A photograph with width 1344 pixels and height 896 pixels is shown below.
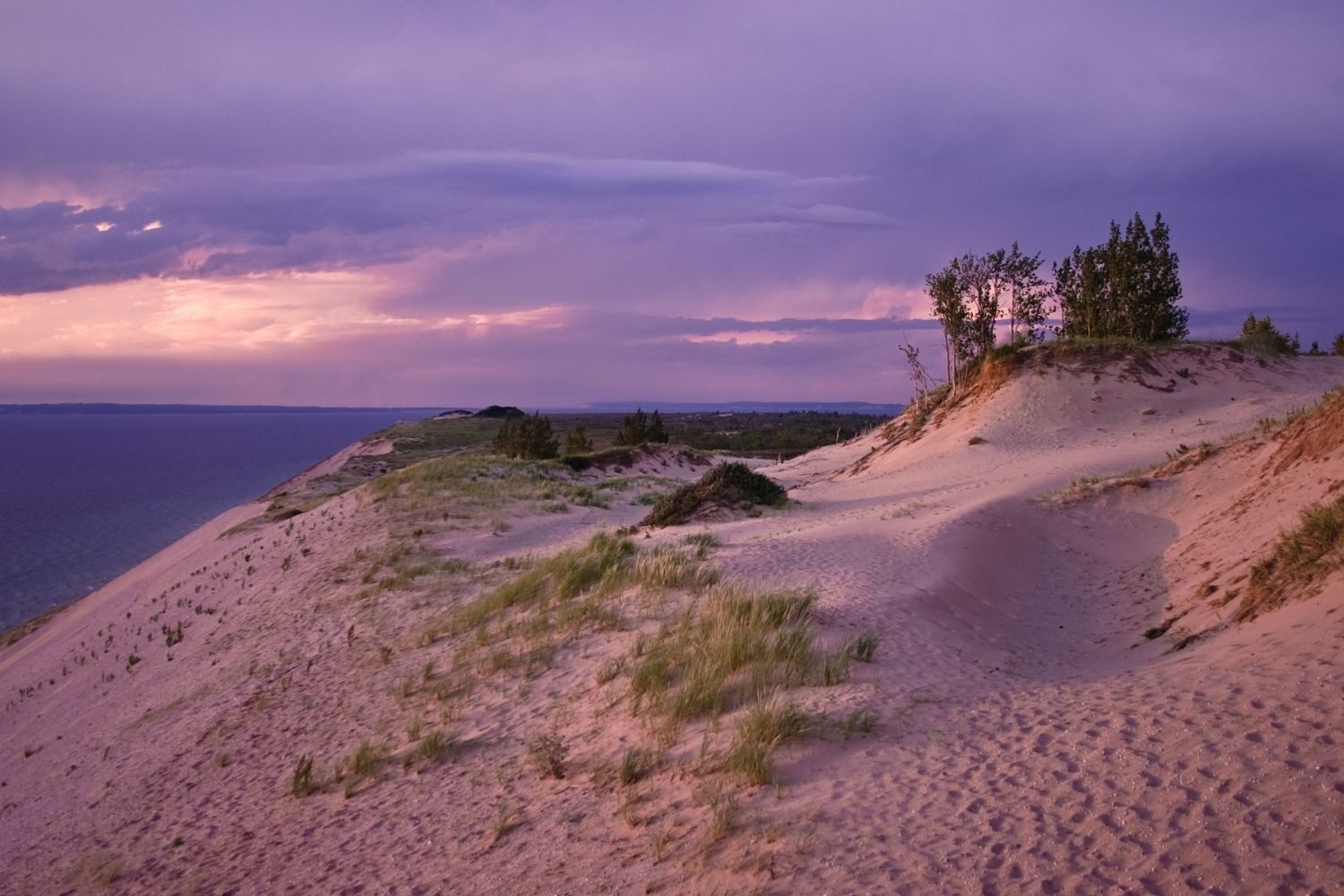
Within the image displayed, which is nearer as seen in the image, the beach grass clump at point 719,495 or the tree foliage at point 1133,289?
the beach grass clump at point 719,495

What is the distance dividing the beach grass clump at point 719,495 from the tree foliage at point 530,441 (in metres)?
20.4

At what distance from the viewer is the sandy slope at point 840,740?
14.7 ft

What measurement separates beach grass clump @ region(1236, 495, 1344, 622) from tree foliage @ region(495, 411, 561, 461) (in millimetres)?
33618

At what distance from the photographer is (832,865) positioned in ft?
14.6

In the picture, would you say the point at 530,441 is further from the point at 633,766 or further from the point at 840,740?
the point at 840,740

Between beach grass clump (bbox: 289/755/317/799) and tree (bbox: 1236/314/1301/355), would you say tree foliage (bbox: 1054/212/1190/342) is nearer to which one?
tree (bbox: 1236/314/1301/355)

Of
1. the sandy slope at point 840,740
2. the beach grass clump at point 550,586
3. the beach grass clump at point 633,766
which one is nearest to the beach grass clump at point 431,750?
the sandy slope at point 840,740

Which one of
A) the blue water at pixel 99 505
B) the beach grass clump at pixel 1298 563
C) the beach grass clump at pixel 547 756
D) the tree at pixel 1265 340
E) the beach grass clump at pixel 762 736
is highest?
the tree at pixel 1265 340

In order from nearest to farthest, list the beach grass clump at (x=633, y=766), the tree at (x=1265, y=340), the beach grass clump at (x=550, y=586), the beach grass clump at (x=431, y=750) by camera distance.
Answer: the beach grass clump at (x=633, y=766)
the beach grass clump at (x=431, y=750)
the beach grass clump at (x=550, y=586)
the tree at (x=1265, y=340)

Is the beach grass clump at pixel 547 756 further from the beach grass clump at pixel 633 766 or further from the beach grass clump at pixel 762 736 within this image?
the beach grass clump at pixel 762 736

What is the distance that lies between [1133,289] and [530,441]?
27667 millimetres

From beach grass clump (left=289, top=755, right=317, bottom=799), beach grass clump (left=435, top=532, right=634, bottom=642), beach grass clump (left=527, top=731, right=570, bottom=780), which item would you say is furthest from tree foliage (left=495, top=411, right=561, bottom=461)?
beach grass clump (left=527, top=731, right=570, bottom=780)

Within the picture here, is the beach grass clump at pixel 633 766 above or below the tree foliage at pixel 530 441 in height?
below

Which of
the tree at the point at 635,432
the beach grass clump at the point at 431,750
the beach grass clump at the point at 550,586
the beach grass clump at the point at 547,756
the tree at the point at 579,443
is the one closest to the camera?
the beach grass clump at the point at 547,756
